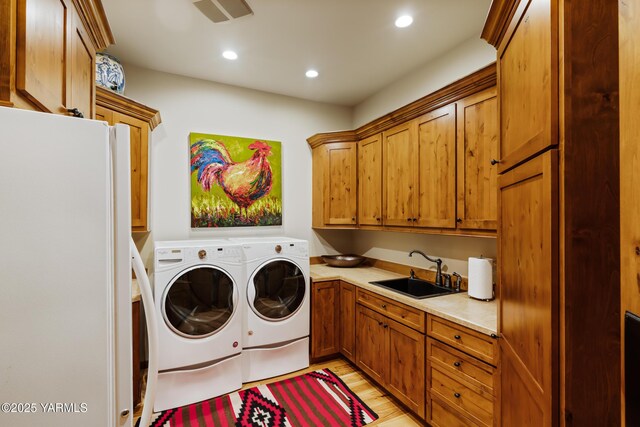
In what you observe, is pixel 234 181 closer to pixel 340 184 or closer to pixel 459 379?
pixel 340 184

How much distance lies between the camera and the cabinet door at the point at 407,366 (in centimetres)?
202

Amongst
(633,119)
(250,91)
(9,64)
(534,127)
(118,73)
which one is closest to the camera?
(633,119)

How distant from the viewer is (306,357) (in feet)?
9.30

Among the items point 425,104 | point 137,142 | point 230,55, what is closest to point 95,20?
point 137,142

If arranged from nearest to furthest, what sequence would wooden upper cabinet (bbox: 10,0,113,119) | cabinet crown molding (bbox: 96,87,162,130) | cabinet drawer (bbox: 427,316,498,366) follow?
wooden upper cabinet (bbox: 10,0,113,119) < cabinet drawer (bbox: 427,316,498,366) < cabinet crown molding (bbox: 96,87,162,130)

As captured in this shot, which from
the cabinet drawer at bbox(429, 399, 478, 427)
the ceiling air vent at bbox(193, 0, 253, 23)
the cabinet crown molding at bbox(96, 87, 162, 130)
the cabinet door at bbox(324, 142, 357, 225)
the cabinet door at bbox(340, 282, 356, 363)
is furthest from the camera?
the cabinet door at bbox(324, 142, 357, 225)

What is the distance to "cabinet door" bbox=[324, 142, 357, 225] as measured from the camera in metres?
3.26

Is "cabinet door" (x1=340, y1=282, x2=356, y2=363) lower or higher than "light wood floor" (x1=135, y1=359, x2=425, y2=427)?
higher

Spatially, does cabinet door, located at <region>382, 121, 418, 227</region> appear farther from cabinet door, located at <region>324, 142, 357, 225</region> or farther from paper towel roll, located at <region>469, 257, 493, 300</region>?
paper towel roll, located at <region>469, 257, 493, 300</region>

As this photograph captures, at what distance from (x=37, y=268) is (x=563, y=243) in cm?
138

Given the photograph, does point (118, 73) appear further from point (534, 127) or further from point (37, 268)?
point (534, 127)

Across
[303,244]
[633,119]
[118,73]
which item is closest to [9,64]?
[633,119]

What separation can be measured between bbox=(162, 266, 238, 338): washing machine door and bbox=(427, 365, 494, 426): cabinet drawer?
1612 millimetres

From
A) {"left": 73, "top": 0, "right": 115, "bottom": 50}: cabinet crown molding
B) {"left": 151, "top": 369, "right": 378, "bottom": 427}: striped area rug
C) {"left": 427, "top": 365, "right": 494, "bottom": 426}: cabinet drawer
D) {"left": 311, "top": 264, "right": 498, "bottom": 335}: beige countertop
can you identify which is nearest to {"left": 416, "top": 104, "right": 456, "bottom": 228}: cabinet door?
{"left": 311, "top": 264, "right": 498, "bottom": 335}: beige countertop
